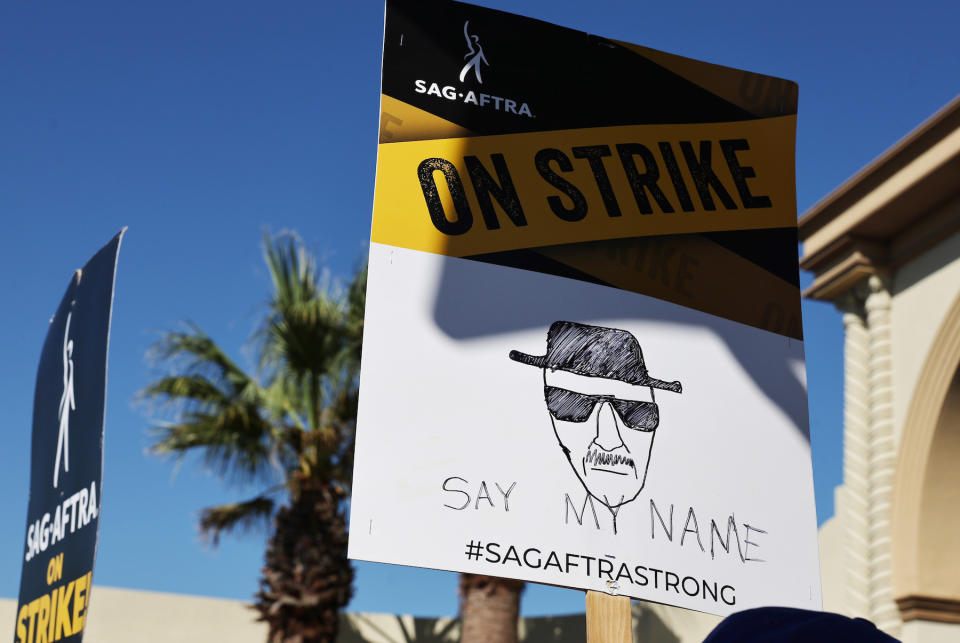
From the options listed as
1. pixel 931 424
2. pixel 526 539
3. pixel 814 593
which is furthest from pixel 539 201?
pixel 931 424

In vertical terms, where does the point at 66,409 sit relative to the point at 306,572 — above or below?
below

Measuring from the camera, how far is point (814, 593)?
Answer: 2.34 m

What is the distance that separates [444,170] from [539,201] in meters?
0.26

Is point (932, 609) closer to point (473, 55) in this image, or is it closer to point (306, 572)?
point (306, 572)

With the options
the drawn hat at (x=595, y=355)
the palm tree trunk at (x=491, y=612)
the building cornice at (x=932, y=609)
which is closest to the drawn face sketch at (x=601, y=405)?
the drawn hat at (x=595, y=355)

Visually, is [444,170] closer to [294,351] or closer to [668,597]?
[668,597]

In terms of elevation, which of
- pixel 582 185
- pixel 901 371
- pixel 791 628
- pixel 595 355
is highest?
pixel 901 371

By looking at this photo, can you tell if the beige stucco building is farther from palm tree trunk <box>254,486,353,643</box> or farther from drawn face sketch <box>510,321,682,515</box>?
drawn face sketch <box>510,321,682,515</box>

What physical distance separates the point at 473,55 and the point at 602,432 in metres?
0.98

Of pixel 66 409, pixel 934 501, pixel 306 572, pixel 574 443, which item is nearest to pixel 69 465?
pixel 66 409

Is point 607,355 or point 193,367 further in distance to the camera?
point 193,367

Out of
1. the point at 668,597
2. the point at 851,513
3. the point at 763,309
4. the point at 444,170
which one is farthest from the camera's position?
the point at 851,513

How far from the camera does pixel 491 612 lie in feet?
32.0

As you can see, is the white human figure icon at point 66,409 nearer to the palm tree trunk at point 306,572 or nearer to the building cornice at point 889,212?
the building cornice at point 889,212
